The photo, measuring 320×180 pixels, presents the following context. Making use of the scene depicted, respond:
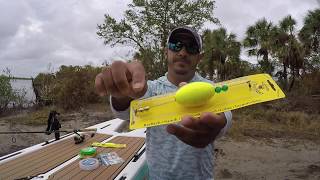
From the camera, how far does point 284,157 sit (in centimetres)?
917

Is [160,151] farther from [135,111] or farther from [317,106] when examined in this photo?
[317,106]

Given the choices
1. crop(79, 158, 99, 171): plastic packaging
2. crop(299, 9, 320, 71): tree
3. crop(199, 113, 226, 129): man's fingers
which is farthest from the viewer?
crop(299, 9, 320, 71): tree

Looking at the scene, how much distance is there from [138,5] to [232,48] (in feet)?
22.9

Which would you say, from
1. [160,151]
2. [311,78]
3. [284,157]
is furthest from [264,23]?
[160,151]

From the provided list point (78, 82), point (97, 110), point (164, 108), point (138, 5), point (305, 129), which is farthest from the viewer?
point (138, 5)

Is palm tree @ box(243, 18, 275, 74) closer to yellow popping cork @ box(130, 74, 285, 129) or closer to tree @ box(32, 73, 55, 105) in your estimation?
tree @ box(32, 73, 55, 105)

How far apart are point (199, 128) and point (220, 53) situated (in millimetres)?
22230

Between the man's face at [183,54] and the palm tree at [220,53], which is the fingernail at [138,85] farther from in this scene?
the palm tree at [220,53]

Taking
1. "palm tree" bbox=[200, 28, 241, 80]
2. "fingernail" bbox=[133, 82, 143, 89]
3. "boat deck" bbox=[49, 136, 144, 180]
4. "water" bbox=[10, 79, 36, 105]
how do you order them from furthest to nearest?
"palm tree" bbox=[200, 28, 241, 80]
"water" bbox=[10, 79, 36, 105]
"boat deck" bbox=[49, 136, 144, 180]
"fingernail" bbox=[133, 82, 143, 89]

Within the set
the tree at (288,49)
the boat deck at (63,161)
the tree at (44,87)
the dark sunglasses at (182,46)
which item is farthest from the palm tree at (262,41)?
the dark sunglasses at (182,46)

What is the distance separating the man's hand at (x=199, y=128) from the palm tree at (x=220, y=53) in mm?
21361

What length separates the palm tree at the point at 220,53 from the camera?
22406mm

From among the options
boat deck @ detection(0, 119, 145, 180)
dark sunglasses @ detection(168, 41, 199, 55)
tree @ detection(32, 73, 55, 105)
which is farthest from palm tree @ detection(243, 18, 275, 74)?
dark sunglasses @ detection(168, 41, 199, 55)

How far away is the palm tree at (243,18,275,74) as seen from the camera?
2202 centimetres
